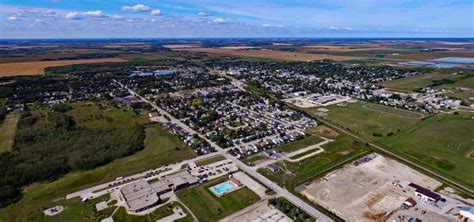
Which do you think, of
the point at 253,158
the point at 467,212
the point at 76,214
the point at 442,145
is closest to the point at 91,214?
the point at 76,214

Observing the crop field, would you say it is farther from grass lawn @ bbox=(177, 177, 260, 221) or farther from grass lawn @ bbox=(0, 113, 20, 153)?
grass lawn @ bbox=(0, 113, 20, 153)

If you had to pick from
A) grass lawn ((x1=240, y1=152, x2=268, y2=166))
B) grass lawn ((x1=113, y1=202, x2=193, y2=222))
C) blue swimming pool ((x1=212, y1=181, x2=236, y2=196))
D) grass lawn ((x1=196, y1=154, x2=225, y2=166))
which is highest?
grass lawn ((x1=240, y1=152, x2=268, y2=166))

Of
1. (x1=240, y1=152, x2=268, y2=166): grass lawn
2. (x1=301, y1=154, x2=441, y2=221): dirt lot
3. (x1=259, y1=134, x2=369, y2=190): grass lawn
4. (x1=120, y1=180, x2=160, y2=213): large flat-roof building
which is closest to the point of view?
(x1=301, y1=154, x2=441, y2=221): dirt lot

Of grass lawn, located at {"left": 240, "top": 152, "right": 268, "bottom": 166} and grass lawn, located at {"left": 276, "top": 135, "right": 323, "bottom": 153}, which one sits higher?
grass lawn, located at {"left": 276, "top": 135, "right": 323, "bottom": 153}

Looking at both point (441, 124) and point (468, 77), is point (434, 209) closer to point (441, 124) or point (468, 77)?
point (441, 124)

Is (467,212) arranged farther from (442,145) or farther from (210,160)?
(210,160)

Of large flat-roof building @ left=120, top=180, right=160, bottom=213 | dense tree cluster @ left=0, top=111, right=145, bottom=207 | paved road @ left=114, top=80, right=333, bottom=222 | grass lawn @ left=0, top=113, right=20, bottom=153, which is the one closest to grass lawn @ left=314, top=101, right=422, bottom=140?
paved road @ left=114, top=80, right=333, bottom=222
